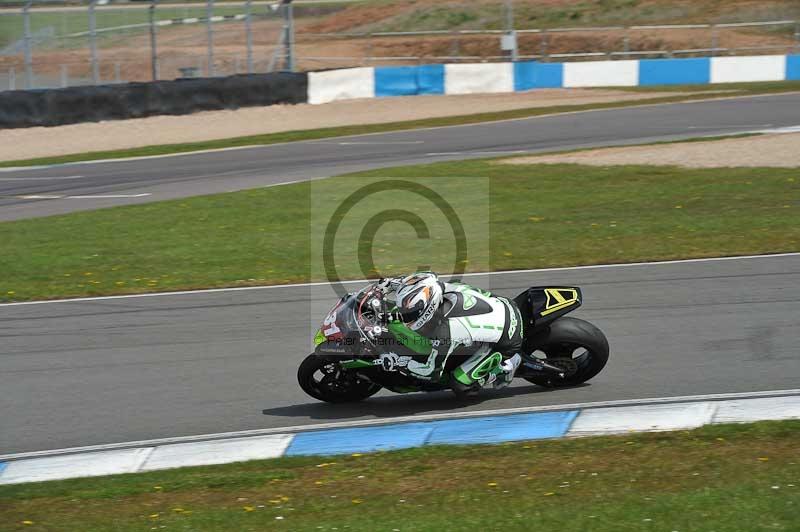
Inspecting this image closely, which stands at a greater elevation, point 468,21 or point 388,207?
point 468,21

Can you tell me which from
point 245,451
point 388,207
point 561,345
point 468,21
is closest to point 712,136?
point 388,207

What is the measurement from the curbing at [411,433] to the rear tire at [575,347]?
0.48 m

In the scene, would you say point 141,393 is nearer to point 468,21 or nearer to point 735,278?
point 735,278

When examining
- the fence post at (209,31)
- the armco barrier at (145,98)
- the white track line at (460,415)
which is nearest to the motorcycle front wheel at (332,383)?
the white track line at (460,415)

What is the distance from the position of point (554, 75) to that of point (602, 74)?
166 cm

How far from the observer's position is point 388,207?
1692cm

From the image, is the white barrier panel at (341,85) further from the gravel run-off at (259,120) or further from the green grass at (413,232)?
the green grass at (413,232)

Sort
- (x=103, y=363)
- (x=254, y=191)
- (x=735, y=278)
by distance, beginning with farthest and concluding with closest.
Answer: (x=254, y=191), (x=735, y=278), (x=103, y=363)

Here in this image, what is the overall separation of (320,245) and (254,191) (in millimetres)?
4419

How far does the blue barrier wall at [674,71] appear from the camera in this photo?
118 ft

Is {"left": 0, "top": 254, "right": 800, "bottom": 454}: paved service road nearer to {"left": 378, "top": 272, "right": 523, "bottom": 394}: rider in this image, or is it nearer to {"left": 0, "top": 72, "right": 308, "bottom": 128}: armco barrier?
{"left": 378, "top": 272, "right": 523, "bottom": 394}: rider

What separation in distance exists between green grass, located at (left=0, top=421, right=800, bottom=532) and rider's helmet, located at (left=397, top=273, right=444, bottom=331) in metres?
1.12

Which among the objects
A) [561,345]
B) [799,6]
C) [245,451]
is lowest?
[245,451]

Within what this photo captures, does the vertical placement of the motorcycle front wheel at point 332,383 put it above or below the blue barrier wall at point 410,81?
below
